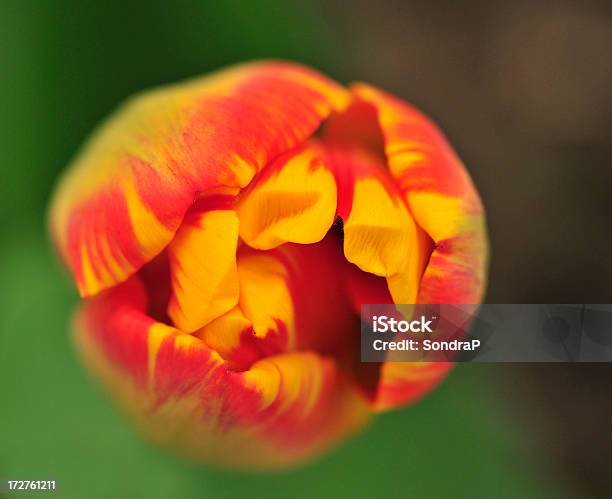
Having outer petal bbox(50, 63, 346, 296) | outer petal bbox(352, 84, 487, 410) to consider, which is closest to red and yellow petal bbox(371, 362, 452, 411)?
outer petal bbox(352, 84, 487, 410)

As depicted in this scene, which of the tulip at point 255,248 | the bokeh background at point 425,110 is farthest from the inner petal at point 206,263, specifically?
the bokeh background at point 425,110

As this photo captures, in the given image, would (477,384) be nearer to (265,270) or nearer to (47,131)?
(265,270)

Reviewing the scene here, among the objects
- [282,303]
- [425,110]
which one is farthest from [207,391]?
[425,110]

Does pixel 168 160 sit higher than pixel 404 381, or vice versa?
pixel 168 160

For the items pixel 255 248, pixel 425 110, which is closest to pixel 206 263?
pixel 255 248

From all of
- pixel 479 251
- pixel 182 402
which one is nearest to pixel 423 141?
pixel 479 251

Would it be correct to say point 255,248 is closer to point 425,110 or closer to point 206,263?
point 206,263
